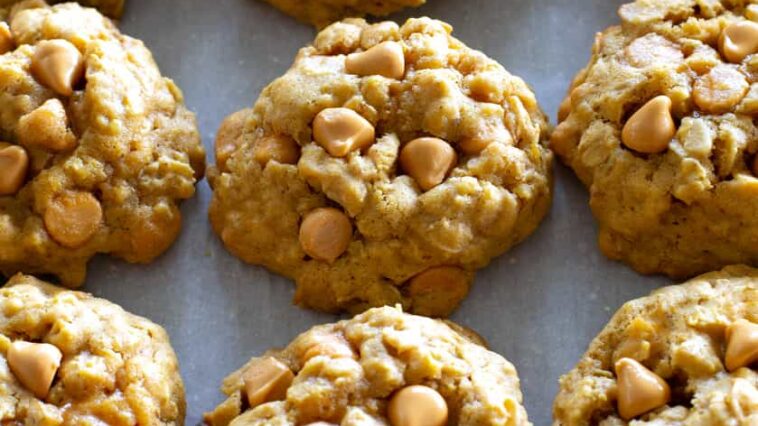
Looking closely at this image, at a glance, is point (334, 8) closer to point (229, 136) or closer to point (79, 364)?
point (229, 136)

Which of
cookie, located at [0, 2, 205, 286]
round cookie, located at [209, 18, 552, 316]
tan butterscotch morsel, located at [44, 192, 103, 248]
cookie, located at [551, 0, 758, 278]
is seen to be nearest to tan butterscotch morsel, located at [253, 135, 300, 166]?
round cookie, located at [209, 18, 552, 316]

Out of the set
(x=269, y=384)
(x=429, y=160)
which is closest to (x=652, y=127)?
(x=429, y=160)

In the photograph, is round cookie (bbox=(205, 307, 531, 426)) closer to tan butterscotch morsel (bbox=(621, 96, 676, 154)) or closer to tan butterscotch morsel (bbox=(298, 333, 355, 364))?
tan butterscotch morsel (bbox=(298, 333, 355, 364))

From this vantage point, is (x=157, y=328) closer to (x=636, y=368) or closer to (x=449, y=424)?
(x=449, y=424)

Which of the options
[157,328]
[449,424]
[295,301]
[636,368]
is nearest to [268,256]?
[295,301]

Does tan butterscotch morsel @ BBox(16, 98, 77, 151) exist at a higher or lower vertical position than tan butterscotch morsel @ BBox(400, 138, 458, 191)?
lower
